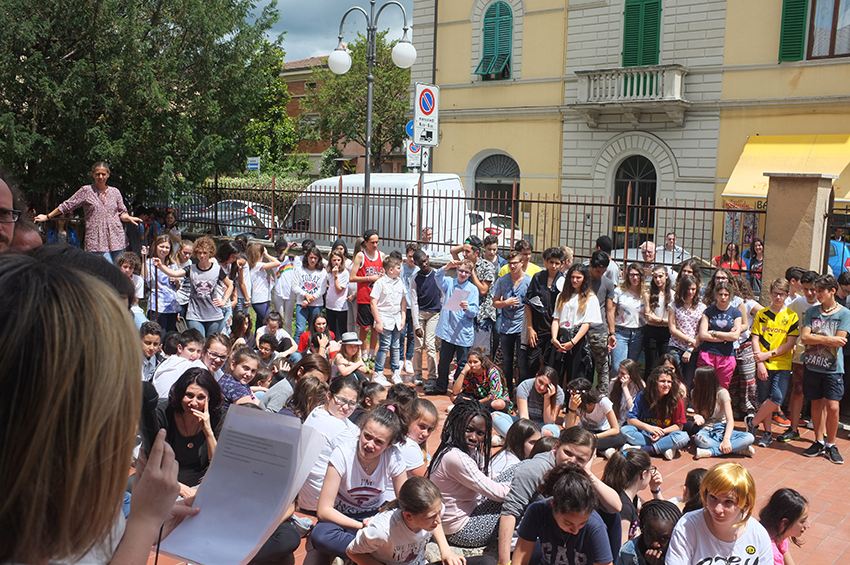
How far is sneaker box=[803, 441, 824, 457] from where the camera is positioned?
7270 millimetres

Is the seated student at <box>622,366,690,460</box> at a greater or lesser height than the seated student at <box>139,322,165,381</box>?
lesser

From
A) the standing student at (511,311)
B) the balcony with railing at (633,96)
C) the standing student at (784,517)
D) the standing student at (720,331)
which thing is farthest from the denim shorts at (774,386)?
the balcony with railing at (633,96)

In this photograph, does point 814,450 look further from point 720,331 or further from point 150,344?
point 150,344

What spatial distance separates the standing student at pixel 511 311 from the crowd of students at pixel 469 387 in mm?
26

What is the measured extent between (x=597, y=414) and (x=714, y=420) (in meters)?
1.33

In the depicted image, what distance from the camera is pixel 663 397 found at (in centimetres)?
724

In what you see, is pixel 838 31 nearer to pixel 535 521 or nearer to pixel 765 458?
pixel 765 458

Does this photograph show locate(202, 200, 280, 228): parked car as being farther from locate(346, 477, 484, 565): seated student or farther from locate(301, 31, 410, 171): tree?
locate(301, 31, 410, 171): tree

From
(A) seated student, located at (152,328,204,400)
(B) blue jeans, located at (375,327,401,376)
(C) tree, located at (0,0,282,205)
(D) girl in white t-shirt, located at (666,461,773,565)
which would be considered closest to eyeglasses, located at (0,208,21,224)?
(A) seated student, located at (152,328,204,400)

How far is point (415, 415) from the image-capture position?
5441mm

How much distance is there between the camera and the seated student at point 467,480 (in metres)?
4.83

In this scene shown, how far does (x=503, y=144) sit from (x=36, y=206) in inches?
532

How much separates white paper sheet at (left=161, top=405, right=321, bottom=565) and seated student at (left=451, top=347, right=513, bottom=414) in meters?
5.67

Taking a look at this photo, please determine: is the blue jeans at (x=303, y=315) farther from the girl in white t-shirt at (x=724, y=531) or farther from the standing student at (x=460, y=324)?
the girl in white t-shirt at (x=724, y=531)
